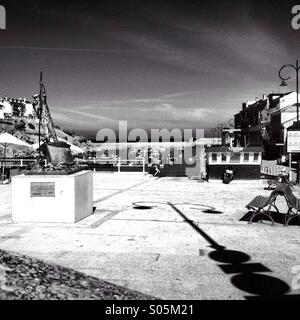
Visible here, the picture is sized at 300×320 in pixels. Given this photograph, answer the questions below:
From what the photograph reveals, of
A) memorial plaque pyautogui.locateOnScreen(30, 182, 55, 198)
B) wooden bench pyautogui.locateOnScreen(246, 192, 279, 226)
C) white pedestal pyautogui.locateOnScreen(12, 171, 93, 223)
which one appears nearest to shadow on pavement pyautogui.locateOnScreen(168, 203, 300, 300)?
wooden bench pyautogui.locateOnScreen(246, 192, 279, 226)

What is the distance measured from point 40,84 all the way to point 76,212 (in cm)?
414

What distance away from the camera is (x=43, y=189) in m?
9.51

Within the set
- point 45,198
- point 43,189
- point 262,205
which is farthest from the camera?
point 45,198

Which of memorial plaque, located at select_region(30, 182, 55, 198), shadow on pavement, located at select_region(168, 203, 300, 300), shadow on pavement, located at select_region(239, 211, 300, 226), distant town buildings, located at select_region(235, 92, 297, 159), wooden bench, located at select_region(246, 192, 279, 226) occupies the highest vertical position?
distant town buildings, located at select_region(235, 92, 297, 159)

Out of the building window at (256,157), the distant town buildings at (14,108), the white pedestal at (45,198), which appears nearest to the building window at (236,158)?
the building window at (256,157)

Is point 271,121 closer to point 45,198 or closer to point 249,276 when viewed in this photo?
point 45,198

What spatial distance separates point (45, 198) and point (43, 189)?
27cm

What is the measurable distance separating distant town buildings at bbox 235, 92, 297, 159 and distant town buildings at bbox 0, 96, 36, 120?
87.5m

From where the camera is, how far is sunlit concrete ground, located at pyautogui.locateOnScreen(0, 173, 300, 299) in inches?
210

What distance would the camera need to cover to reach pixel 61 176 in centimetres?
947

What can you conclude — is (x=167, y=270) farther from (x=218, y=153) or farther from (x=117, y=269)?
(x=218, y=153)

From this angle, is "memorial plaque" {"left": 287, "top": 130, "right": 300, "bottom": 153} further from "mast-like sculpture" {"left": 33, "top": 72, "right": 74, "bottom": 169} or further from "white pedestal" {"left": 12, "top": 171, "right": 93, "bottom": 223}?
"white pedestal" {"left": 12, "top": 171, "right": 93, "bottom": 223}

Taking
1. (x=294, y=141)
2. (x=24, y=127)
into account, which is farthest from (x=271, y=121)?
(x=24, y=127)
